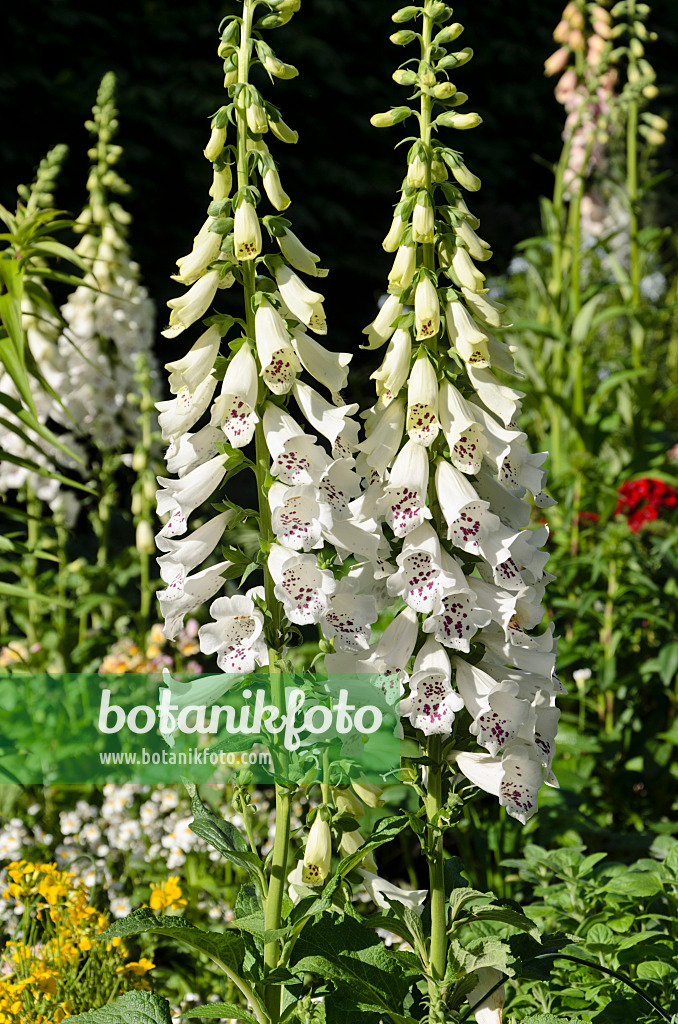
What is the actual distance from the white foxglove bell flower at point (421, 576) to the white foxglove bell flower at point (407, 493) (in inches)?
1.1

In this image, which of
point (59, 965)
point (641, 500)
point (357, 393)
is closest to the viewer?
point (59, 965)

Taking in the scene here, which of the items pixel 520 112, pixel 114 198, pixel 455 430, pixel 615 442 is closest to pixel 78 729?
pixel 455 430

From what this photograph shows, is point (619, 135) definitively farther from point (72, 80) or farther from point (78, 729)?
point (78, 729)

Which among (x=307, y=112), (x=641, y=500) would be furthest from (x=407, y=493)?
(x=307, y=112)

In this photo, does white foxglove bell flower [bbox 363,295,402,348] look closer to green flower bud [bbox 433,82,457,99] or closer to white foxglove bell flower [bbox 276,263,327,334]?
white foxglove bell flower [bbox 276,263,327,334]

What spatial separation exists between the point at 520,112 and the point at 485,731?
909 cm

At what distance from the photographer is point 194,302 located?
151 centimetres

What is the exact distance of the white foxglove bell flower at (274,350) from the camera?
143cm

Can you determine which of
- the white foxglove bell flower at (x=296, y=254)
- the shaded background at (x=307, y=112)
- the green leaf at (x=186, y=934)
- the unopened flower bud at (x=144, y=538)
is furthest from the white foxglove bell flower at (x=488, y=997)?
the shaded background at (x=307, y=112)

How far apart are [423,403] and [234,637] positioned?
0.46 m

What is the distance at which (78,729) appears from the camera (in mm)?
3102

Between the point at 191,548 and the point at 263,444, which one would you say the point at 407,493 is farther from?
the point at 191,548

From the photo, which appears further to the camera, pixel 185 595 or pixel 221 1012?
pixel 185 595

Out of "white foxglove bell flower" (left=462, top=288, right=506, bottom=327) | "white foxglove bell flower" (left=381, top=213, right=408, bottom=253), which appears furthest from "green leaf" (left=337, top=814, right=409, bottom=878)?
"white foxglove bell flower" (left=381, top=213, right=408, bottom=253)
